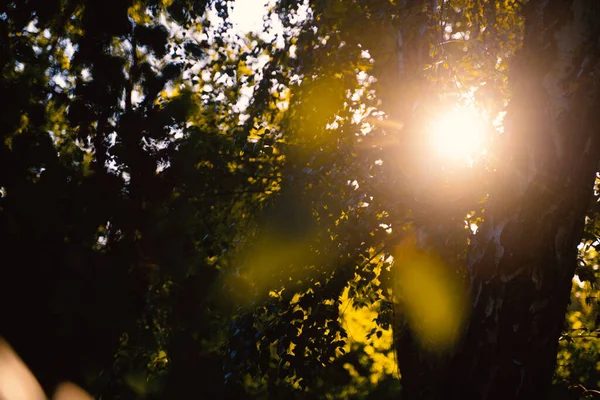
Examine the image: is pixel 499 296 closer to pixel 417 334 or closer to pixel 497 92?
pixel 417 334

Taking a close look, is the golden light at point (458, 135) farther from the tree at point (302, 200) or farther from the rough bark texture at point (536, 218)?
the rough bark texture at point (536, 218)

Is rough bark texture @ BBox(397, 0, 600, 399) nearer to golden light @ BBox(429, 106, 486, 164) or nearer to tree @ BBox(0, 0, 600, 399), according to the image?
tree @ BBox(0, 0, 600, 399)

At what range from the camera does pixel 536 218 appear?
3365 millimetres

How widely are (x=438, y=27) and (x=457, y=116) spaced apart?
3.47 ft

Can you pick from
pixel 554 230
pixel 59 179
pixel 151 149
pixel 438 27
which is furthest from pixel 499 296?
pixel 59 179

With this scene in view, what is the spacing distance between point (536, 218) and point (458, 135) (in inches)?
98.0

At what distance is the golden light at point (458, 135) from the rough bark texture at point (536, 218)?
193 cm

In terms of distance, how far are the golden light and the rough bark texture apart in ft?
6.32

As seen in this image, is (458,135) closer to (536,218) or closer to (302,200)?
(302,200)

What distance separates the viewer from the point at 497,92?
19.0 ft

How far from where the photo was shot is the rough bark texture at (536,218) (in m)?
3.29

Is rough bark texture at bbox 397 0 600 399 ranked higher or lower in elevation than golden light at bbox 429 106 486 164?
lower

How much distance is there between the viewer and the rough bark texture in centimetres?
329

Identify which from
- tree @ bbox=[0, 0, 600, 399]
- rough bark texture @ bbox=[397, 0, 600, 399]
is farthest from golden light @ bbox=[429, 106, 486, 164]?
rough bark texture @ bbox=[397, 0, 600, 399]
